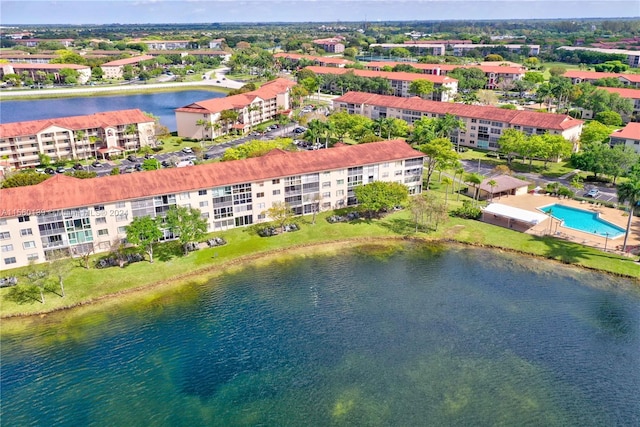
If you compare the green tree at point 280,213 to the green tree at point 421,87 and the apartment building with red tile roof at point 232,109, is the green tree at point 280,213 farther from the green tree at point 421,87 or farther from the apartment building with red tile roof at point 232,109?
the green tree at point 421,87

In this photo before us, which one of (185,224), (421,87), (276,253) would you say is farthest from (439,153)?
(421,87)

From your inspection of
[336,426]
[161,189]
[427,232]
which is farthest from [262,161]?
[336,426]

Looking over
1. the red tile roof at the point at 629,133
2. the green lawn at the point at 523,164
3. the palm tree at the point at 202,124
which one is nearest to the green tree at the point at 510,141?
the green lawn at the point at 523,164

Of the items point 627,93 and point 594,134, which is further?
point 627,93

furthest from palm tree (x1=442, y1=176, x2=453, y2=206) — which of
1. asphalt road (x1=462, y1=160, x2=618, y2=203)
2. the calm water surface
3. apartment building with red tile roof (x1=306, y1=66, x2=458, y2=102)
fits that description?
apartment building with red tile roof (x1=306, y1=66, x2=458, y2=102)

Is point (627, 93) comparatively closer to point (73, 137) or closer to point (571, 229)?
point (571, 229)
